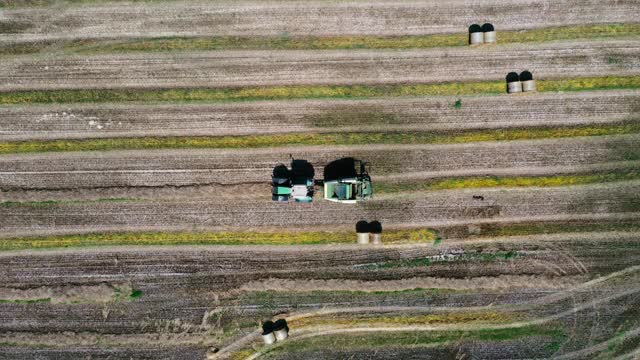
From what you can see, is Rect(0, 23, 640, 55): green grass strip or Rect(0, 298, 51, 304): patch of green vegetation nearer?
Rect(0, 23, 640, 55): green grass strip

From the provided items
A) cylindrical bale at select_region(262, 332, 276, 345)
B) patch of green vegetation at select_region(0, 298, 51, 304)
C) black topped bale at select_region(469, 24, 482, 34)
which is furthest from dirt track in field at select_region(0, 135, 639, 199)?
cylindrical bale at select_region(262, 332, 276, 345)

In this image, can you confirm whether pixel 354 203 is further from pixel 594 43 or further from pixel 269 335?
pixel 594 43

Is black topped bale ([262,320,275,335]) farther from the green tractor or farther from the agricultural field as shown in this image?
the green tractor

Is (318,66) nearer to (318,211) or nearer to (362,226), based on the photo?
(318,211)

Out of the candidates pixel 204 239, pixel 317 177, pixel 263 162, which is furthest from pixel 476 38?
pixel 204 239

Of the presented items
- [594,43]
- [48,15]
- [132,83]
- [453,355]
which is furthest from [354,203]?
[48,15]

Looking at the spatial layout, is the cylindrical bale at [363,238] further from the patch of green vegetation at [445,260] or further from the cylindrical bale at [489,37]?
the cylindrical bale at [489,37]
